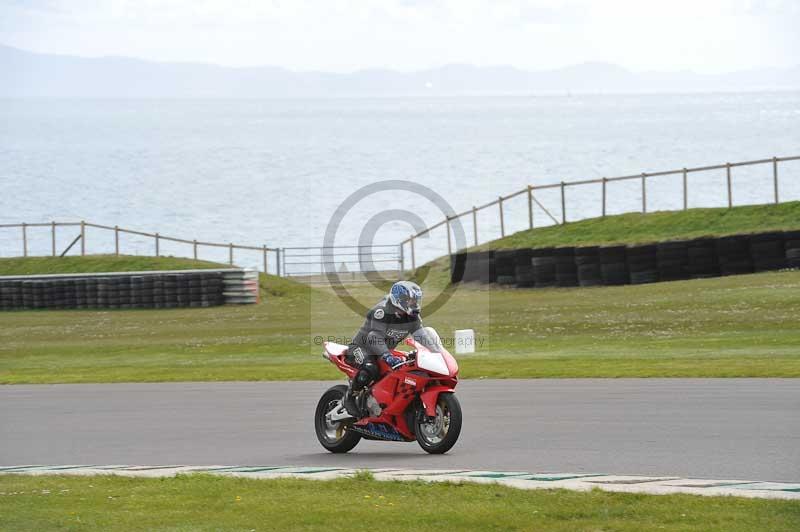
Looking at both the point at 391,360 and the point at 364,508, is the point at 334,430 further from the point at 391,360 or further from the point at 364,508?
the point at 364,508

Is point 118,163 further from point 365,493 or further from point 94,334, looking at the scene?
point 365,493

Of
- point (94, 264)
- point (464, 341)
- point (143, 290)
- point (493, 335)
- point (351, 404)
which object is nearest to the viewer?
point (351, 404)

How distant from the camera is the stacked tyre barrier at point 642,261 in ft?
115

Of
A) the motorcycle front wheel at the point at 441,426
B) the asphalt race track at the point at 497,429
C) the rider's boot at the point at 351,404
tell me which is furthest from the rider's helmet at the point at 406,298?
the asphalt race track at the point at 497,429

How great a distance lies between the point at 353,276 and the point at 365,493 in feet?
131

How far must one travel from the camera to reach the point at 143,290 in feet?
132

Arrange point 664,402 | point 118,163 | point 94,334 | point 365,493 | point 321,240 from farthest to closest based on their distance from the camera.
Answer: point 118,163
point 321,240
point 94,334
point 664,402
point 365,493

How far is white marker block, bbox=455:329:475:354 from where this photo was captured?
81.3 feet

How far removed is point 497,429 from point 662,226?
29.7m

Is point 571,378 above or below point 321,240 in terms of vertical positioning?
below

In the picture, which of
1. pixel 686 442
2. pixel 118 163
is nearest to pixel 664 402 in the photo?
pixel 686 442

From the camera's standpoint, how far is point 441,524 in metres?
8.50

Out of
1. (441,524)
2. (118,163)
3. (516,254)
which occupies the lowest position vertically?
(441,524)

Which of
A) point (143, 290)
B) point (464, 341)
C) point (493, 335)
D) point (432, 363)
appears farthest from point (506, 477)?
point (143, 290)
